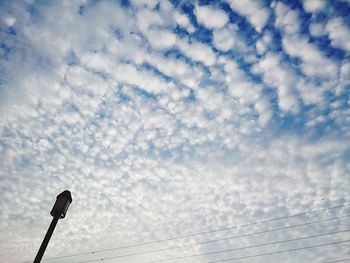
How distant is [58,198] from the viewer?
503 centimetres

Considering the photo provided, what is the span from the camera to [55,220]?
4.75 m

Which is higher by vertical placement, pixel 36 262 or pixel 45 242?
pixel 45 242

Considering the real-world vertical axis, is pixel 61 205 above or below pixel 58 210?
above

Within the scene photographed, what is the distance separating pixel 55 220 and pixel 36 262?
2.51 feet

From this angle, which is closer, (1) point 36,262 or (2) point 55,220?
(1) point 36,262

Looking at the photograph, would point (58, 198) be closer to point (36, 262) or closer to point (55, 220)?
point (55, 220)

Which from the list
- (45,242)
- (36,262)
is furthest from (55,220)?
(36,262)

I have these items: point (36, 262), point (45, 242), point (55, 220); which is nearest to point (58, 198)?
point (55, 220)

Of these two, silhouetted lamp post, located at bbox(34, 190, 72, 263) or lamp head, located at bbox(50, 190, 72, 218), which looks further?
lamp head, located at bbox(50, 190, 72, 218)

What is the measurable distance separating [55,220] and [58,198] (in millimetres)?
471

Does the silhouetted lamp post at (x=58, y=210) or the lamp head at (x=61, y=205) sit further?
the lamp head at (x=61, y=205)

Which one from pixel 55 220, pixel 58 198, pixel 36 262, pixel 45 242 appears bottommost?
pixel 36 262

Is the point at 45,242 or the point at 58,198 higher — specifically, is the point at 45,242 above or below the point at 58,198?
below

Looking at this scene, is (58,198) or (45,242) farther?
(58,198)
